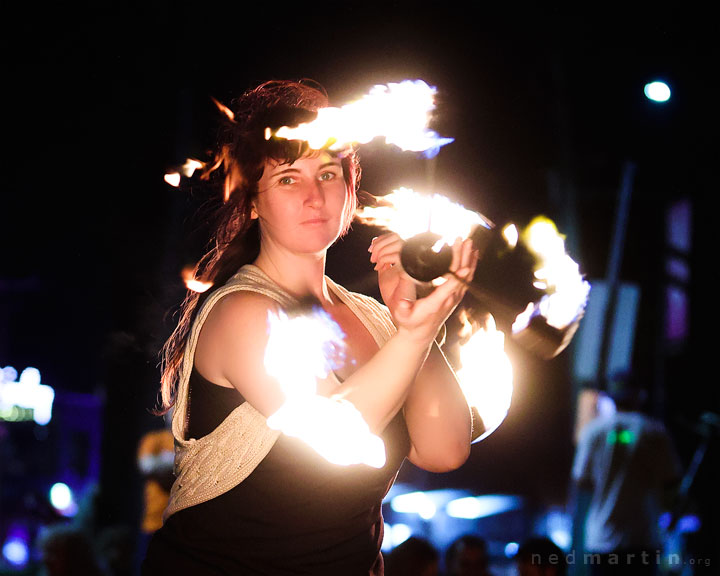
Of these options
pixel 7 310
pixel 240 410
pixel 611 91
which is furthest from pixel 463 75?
pixel 7 310

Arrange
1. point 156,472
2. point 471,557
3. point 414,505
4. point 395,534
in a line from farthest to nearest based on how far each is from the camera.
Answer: point 414,505 < point 395,534 < point 156,472 < point 471,557

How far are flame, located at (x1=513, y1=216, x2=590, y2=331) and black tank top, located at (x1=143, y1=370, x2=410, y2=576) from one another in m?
0.60

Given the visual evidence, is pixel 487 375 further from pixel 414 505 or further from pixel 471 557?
pixel 414 505

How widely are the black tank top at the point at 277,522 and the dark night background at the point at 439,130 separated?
92 cm

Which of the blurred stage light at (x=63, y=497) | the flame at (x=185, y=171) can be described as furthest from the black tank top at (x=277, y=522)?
the blurred stage light at (x=63, y=497)

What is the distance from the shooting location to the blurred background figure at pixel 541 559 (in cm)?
405

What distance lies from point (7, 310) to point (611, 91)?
620 inches

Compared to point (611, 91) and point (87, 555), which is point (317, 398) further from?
point (611, 91)

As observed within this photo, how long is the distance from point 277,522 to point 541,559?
8.80 ft

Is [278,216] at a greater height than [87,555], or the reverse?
[278,216]

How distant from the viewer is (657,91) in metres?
4.61

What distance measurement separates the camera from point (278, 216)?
201 centimetres

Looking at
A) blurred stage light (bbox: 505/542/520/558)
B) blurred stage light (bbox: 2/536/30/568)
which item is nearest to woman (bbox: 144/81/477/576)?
blurred stage light (bbox: 505/542/520/558)

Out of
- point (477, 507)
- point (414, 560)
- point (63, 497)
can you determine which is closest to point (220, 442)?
point (414, 560)
